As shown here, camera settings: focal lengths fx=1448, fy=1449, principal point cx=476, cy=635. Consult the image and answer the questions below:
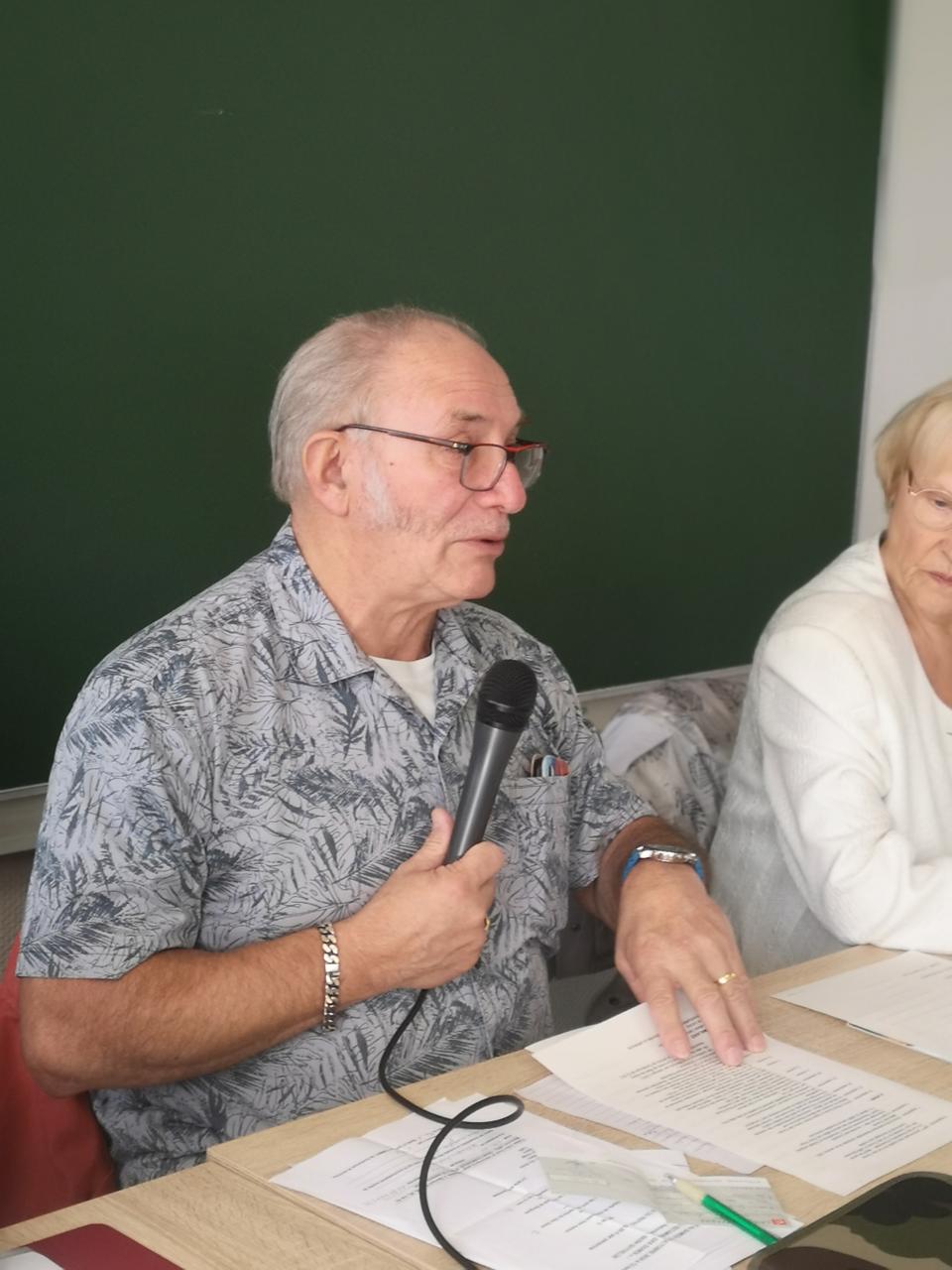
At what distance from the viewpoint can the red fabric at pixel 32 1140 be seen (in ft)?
5.03

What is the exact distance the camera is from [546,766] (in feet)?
6.26

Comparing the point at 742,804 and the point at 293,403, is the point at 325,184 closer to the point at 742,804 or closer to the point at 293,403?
the point at 293,403

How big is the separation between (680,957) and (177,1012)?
0.55 metres

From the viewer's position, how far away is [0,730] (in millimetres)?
2086

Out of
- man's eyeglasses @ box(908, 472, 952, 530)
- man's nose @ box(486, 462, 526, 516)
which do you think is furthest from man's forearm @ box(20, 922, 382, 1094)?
man's eyeglasses @ box(908, 472, 952, 530)

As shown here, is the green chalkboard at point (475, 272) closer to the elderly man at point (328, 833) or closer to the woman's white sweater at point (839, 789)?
the elderly man at point (328, 833)

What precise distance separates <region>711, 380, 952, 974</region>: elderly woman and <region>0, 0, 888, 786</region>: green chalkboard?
70 centimetres

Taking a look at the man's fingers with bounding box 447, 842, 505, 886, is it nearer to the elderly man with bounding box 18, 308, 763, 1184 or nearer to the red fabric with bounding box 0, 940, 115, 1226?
the elderly man with bounding box 18, 308, 763, 1184

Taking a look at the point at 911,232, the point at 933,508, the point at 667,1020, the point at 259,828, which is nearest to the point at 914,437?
the point at 933,508

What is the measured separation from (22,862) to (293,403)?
2.82 feet

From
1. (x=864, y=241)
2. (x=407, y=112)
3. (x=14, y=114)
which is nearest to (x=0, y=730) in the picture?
(x=14, y=114)

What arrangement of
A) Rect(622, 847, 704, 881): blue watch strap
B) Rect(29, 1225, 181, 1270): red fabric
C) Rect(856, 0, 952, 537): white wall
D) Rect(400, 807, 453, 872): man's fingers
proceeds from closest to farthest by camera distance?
Rect(29, 1225, 181, 1270): red fabric
Rect(400, 807, 453, 872): man's fingers
Rect(622, 847, 704, 881): blue watch strap
Rect(856, 0, 952, 537): white wall

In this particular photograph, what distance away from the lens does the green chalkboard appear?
2.09 meters

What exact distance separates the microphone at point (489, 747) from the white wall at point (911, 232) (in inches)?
87.0
